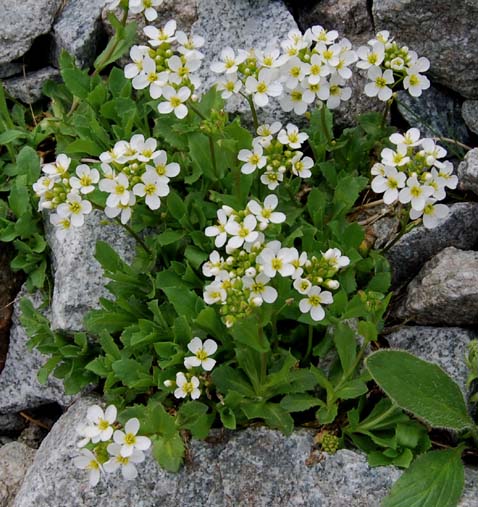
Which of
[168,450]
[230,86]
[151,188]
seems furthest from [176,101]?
[168,450]

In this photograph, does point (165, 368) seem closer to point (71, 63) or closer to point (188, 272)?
point (188, 272)

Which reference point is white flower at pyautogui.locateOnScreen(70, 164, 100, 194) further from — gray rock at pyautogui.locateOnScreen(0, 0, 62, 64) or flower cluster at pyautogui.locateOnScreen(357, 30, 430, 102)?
gray rock at pyautogui.locateOnScreen(0, 0, 62, 64)

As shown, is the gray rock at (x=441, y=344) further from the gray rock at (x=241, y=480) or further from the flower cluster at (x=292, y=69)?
the flower cluster at (x=292, y=69)

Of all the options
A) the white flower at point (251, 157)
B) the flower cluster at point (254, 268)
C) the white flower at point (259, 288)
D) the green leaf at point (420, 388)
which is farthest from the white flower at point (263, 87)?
the green leaf at point (420, 388)

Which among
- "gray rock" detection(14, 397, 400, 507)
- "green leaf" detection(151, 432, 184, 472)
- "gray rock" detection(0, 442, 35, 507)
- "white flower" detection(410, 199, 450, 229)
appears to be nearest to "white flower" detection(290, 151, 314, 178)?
"white flower" detection(410, 199, 450, 229)

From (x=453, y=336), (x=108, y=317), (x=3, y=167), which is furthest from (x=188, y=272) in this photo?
(x=3, y=167)

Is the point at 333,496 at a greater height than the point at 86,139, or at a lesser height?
lesser
